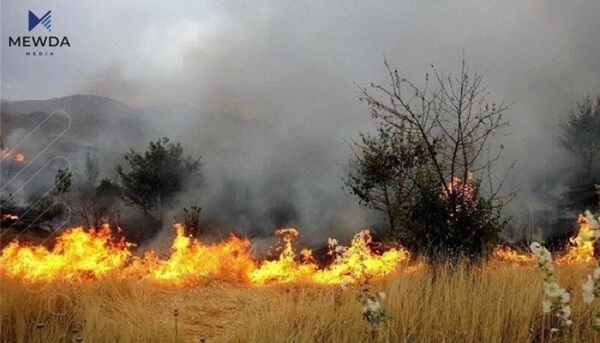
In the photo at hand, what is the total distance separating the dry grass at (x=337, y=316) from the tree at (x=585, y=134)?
19.6m

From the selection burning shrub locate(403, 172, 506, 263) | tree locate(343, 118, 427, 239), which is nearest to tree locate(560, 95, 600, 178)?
tree locate(343, 118, 427, 239)

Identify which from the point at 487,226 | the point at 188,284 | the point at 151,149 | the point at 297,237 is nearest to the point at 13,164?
the point at 151,149

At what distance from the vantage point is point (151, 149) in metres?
20.2

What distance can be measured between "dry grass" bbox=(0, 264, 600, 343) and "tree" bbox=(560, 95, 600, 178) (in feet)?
64.3

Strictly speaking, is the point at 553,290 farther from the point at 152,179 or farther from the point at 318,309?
the point at 152,179

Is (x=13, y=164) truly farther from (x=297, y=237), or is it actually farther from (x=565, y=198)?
(x=565, y=198)

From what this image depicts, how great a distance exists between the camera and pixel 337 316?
4512mm

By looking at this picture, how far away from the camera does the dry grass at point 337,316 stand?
13.3 ft

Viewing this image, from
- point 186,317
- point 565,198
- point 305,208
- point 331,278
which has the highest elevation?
point 565,198

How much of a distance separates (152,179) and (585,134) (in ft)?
61.3

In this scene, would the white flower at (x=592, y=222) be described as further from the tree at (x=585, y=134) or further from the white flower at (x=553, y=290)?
the tree at (x=585, y=134)

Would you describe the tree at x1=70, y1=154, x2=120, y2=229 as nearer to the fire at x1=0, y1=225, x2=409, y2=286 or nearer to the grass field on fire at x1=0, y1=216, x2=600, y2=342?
the fire at x1=0, y1=225, x2=409, y2=286

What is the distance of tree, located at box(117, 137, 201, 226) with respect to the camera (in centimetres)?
1981

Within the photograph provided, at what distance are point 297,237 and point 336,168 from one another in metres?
4.07
